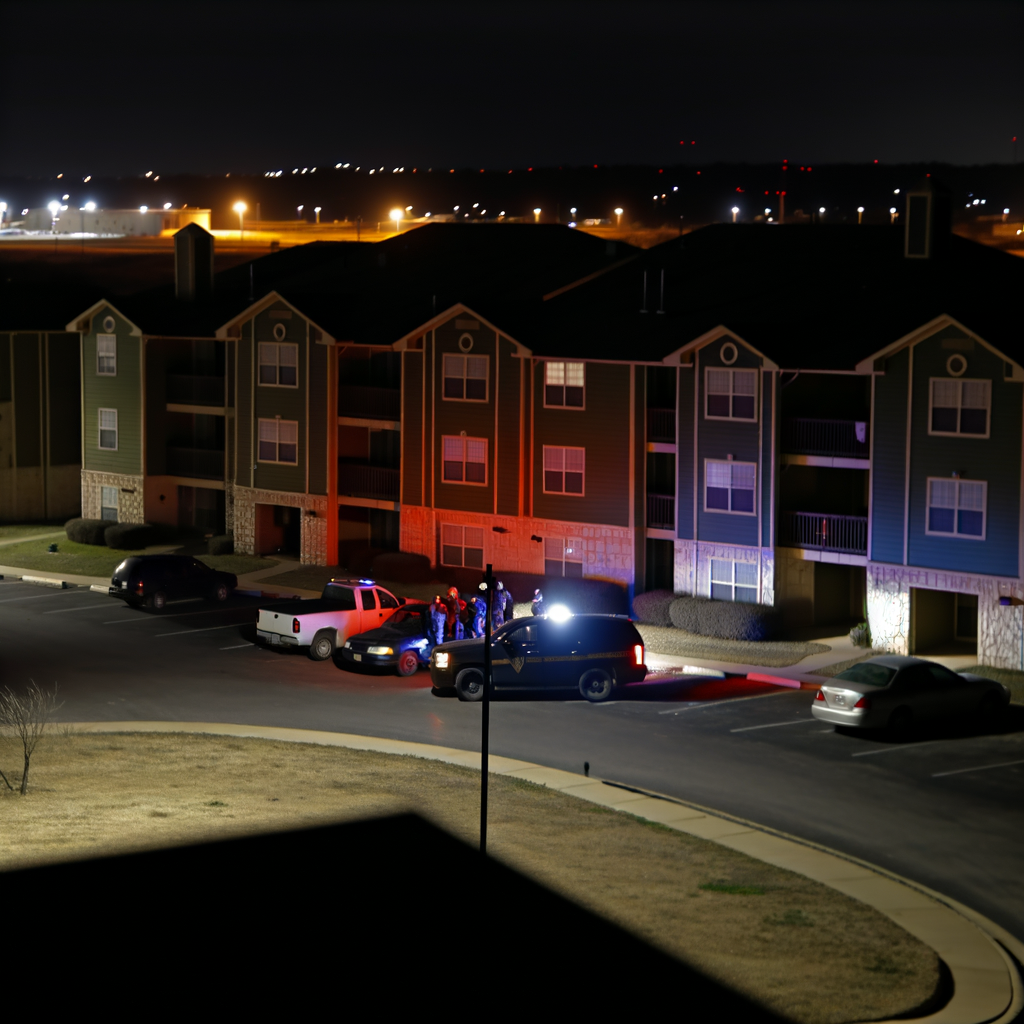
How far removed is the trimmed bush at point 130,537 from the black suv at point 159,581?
374 inches

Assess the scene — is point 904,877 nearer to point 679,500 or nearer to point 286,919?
point 286,919

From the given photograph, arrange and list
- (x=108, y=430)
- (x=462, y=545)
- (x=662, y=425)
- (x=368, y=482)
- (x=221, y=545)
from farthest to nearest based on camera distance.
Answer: (x=108, y=430)
(x=221, y=545)
(x=368, y=482)
(x=462, y=545)
(x=662, y=425)

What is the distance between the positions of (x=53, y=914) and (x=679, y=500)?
1083 inches

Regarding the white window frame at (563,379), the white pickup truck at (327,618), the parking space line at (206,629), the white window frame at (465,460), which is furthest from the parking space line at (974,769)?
the white window frame at (465,460)

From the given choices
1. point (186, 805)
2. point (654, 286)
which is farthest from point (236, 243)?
point (186, 805)

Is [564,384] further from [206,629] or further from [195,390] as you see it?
[195,390]

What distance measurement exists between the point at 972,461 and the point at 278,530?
2501cm

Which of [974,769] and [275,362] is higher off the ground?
[275,362]

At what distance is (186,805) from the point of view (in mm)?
22562

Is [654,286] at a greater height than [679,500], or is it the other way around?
[654,286]

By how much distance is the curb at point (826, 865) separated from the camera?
17062 mm

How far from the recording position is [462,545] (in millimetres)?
46594

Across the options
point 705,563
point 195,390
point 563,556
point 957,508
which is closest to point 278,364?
point 195,390

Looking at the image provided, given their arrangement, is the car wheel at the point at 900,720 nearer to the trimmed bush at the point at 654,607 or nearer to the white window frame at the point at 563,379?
the trimmed bush at the point at 654,607
